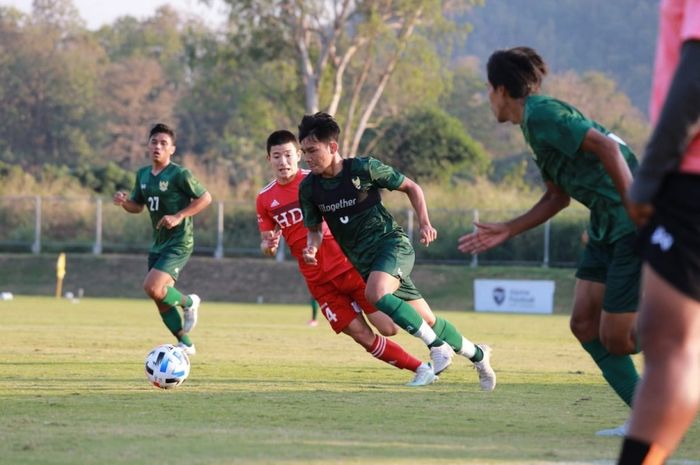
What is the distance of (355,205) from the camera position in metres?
10.0

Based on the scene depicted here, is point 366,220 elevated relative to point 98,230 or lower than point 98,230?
elevated

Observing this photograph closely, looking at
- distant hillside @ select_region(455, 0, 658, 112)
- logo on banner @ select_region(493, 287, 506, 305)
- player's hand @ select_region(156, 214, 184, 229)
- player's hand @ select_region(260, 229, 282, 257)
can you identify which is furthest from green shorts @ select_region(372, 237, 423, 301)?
distant hillside @ select_region(455, 0, 658, 112)

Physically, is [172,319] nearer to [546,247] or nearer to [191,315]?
[191,315]

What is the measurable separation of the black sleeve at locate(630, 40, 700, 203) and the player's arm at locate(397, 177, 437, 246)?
5.57 m

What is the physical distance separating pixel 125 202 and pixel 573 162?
7.13m

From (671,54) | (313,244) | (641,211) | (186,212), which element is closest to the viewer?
(641,211)

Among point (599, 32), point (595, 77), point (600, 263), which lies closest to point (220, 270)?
point (600, 263)

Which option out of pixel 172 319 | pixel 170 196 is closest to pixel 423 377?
pixel 172 319

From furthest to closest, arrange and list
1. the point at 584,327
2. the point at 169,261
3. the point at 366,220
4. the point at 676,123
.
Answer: the point at 169,261, the point at 366,220, the point at 584,327, the point at 676,123

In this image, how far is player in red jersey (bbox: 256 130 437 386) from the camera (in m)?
10.4

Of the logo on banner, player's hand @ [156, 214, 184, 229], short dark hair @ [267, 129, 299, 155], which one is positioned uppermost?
short dark hair @ [267, 129, 299, 155]

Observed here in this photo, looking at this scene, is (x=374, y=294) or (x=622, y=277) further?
(x=374, y=294)

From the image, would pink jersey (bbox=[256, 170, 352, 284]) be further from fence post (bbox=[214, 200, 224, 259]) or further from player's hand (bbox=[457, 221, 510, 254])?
fence post (bbox=[214, 200, 224, 259])

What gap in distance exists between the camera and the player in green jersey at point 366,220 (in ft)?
32.4
